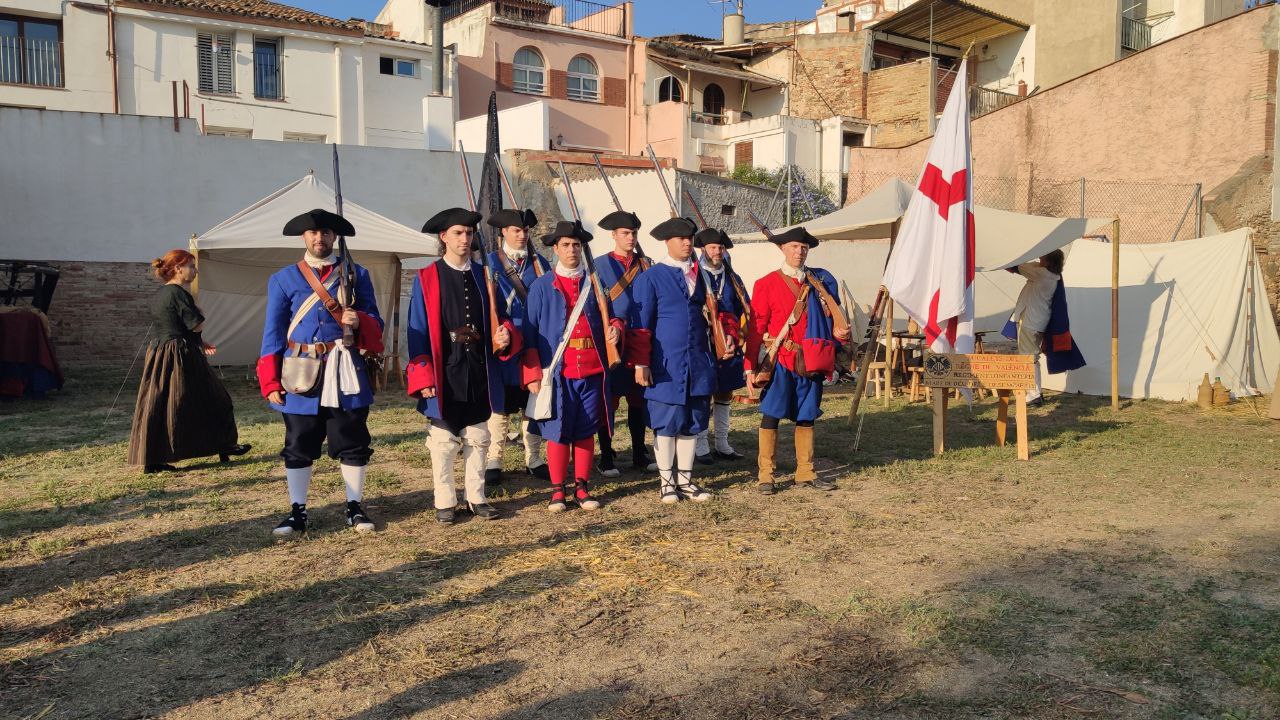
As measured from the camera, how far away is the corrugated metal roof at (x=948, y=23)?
1072 inches

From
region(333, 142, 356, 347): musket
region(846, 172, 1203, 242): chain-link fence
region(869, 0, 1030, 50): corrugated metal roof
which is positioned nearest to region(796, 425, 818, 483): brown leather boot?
region(333, 142, 356, 347): musket

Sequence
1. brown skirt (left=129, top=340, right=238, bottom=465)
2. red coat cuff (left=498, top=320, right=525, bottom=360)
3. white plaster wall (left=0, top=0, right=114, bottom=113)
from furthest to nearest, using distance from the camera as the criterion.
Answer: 1. white plaster wall (left=0, top=0, right=114, bottom=113)
2. brown skirt (left=129, top=340, right=238, bottom=465)
3. red coat cuff (left=498, top=320, right=525, bottom=360)

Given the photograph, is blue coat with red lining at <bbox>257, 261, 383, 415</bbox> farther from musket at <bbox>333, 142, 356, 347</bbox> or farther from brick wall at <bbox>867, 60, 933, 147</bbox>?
brick wall at <bbox>867, 60, 933, 147</bbox>

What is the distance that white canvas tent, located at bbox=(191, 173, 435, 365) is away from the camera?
1089 cm

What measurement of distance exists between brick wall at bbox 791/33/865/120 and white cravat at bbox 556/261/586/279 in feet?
82.6

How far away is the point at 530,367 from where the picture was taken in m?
5.45

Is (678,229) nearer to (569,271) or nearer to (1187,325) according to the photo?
(569,271)

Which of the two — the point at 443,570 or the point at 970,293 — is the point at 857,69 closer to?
the point at 970,293

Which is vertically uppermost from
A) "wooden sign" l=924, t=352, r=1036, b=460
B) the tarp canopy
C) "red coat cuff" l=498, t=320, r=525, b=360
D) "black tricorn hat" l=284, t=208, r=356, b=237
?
the tarp canopy

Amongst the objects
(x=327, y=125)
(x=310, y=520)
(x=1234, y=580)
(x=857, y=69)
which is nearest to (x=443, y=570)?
(x=310, y=520)

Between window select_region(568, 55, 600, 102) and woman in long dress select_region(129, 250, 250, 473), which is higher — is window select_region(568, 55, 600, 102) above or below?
above

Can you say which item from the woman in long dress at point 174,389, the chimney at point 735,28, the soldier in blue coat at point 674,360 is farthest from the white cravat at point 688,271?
the chimney at point 735,28

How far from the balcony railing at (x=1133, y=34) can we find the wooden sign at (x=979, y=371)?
74.9 ft

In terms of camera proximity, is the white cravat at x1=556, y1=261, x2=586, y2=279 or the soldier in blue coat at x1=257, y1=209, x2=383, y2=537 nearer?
the soldier in blue coat at x1=257, y1=209, x2=383, y2=537
